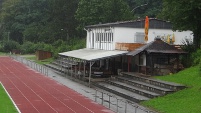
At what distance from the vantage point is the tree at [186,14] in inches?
1347

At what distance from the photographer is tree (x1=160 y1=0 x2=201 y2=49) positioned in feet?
112

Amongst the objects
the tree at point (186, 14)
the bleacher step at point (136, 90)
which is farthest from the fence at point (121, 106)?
the tree at point (186, 14)

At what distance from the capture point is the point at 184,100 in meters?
24.7

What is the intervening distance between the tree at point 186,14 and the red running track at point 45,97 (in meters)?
11.4

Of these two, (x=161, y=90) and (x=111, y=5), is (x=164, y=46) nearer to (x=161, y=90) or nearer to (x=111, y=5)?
(x=161, y=90)

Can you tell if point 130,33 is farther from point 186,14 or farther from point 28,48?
point 28,48

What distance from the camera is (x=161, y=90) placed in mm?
27781

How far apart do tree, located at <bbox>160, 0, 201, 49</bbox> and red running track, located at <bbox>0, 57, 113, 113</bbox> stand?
11351mm

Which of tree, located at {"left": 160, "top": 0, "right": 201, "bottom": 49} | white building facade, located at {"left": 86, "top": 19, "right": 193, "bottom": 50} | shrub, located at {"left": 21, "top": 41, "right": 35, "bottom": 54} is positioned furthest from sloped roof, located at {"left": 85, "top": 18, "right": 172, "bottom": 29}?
shrub, located at {"left": 21, "top": 41, "right": 35, "bottom": 54}

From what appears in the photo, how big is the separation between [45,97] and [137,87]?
286 inches

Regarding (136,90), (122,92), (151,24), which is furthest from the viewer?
(151,24)

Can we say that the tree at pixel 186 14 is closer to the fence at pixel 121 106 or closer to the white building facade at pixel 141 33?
the white building facade at pixel 141 33

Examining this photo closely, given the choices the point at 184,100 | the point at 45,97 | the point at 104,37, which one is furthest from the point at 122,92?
the point at 104,37

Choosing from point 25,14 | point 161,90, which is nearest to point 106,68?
point 161,90
